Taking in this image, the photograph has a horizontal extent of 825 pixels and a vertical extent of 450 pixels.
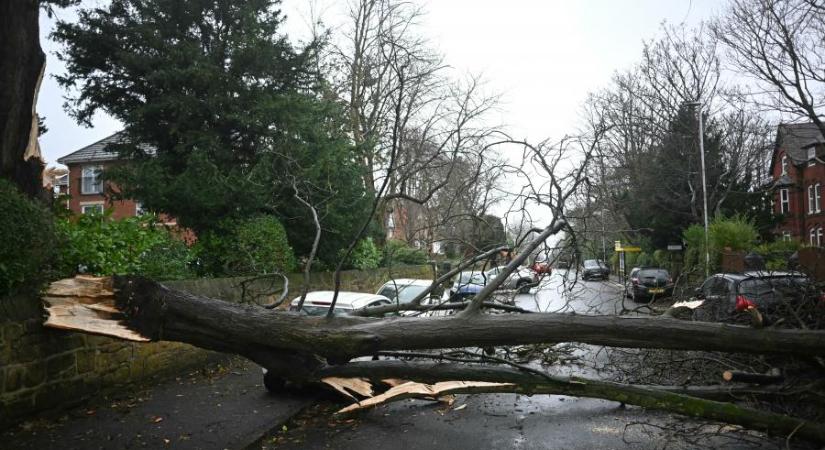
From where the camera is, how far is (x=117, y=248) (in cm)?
868

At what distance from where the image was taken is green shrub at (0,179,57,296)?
5.84m

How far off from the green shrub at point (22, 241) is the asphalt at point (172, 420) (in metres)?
1.50

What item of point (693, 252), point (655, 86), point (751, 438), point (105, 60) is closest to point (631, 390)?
point (751, 438)

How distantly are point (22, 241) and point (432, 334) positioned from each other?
4.15 m

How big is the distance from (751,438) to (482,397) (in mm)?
3339

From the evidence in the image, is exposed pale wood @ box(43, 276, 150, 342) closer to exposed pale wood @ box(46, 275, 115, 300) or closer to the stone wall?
exposed pale wood @ box(46, 275, 115, 300)

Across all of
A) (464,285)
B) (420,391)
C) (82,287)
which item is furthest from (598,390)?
(82,287)

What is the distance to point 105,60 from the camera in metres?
14.1

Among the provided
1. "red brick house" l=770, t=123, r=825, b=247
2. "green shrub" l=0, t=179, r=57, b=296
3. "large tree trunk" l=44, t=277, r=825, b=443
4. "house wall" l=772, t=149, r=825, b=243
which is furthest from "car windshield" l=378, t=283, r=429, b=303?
"house wall" l=772, t=149, r=825, b=243

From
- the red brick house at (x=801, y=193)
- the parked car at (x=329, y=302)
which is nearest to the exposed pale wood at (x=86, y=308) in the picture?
the parked car at (x=329, y=302)

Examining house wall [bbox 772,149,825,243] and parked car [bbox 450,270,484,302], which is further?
house wall [bbox 772,149,825,243]

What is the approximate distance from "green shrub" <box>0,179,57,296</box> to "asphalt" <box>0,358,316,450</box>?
1498mm

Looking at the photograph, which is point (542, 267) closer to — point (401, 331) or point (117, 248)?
point (401, 331)

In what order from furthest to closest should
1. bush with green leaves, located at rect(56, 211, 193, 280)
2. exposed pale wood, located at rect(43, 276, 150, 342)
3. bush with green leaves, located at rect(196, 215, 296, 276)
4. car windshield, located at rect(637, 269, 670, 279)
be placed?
1. car windshield, located at rect(637, 269, 670, 279)
2. bush with green leaves, located at rect(196, 215, 296, 276)
3. bush with green leaves, located at rect(56, 211, 193, 280)
4. exposed pale wood, located at rect(43, 276, 150, 342)
